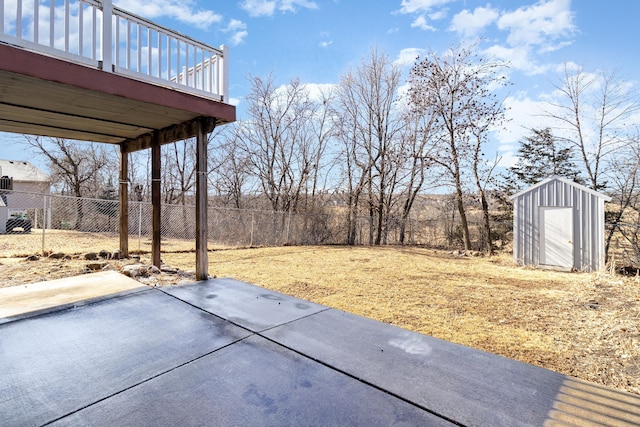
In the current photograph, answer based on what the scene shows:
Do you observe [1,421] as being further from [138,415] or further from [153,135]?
[153,135]

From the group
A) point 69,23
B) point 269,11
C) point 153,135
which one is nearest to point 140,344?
point 69,23

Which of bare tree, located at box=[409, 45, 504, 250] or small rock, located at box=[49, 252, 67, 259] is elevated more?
bare tree, located at box=[409, 45, 504, 250]

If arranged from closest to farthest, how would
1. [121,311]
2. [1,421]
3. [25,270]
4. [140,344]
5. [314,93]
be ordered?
[1,421] < [140,344] < [121,311] < [25,270] < [314,93]

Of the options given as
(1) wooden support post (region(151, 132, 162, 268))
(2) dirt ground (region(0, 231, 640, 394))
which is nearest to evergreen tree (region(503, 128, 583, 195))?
(2) dirt ground (region(0, 231, 640, 394))

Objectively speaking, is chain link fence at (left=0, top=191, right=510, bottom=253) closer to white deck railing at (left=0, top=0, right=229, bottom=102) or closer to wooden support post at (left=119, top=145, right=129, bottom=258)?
wooden support post at (left=119, top=145, right=129, bottom=258)

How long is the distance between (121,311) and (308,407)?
89.4 inches

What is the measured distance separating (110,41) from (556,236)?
31.7 ft

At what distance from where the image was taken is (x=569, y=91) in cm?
1033

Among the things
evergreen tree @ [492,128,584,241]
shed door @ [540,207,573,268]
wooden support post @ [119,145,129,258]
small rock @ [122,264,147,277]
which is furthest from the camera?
evergreen tree @ [492,128,584,241]

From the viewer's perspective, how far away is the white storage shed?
23.2 ft

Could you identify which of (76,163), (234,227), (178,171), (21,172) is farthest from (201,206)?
(21,172)

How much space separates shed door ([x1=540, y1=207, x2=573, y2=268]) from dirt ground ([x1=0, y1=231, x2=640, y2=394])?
2.25ft

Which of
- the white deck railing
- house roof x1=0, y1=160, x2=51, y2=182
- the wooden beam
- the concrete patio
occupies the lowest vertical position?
the concrete patio

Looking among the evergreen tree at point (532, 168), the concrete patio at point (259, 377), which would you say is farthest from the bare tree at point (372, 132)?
the concrete patio at point (259, 377)
